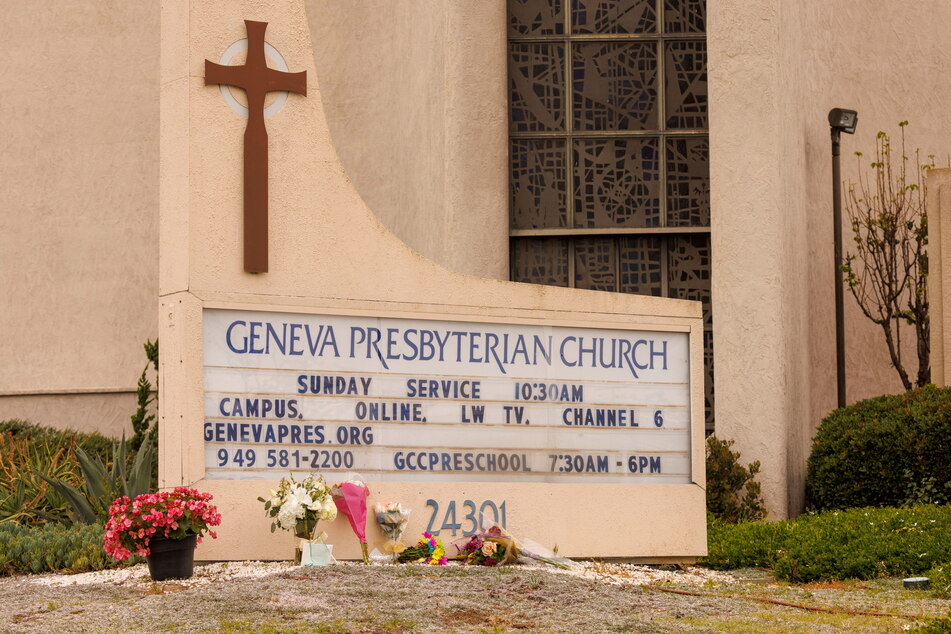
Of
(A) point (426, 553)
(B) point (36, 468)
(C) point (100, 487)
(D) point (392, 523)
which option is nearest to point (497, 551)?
(A) point (426, 553)

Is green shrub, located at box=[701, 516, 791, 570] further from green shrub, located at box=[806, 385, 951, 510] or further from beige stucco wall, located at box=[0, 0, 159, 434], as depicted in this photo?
beige stucco wall, located at box=[0, 0, 159, 434]

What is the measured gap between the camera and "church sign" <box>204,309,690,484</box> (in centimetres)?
974

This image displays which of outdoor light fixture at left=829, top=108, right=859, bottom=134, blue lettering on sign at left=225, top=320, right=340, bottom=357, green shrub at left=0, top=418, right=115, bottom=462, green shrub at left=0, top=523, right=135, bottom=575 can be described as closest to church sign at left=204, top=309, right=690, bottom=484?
blue lettering on sign at left=225, top=320, right=340, bottom=357

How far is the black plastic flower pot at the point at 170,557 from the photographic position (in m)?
8.77

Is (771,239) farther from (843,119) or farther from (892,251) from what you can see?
(892,251)

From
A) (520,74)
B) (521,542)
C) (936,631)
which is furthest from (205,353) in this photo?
(520,74)

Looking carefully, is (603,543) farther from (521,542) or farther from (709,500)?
(709,500)

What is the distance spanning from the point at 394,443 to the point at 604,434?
72.0 inches

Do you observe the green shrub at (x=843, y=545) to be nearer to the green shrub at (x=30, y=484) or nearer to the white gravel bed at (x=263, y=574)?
the white gravel bed at (x=263, y=574)

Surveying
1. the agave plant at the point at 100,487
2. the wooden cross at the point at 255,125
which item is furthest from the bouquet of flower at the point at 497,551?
the agave plant at the point at 100,487

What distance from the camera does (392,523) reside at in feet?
32.0

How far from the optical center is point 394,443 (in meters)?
10.1

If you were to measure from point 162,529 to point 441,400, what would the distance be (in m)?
2.54

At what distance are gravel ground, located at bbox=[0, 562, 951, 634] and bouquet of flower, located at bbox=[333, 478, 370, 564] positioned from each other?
613 mm
